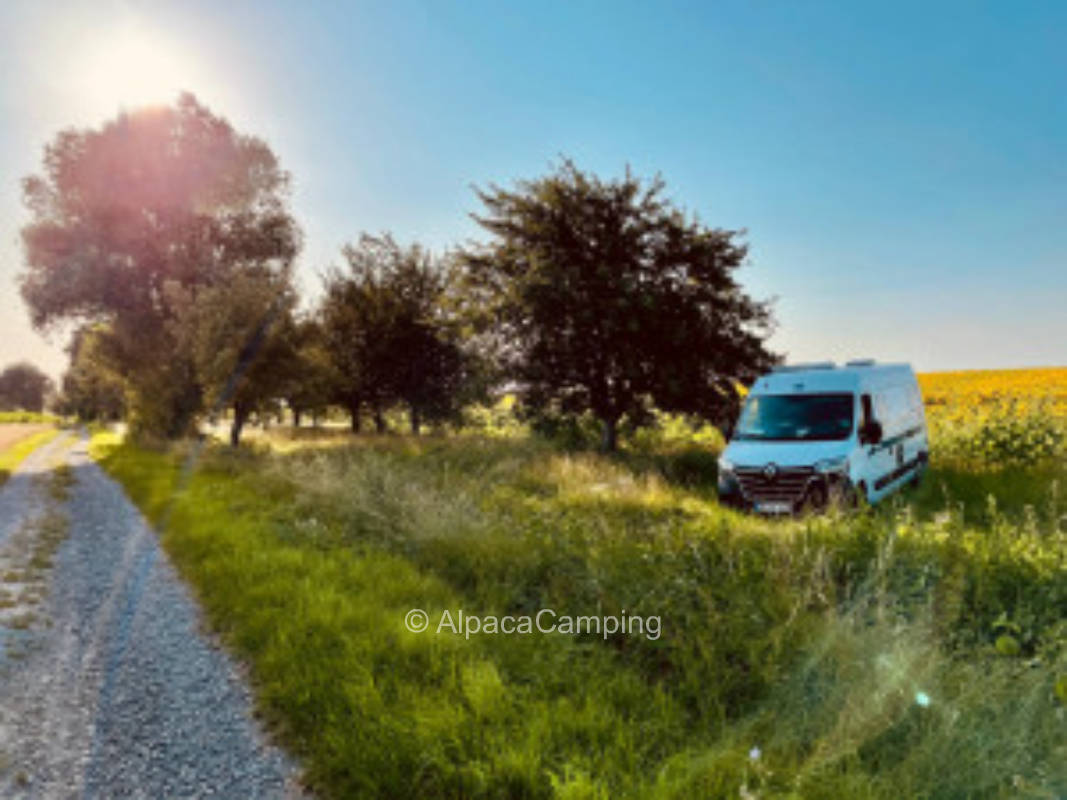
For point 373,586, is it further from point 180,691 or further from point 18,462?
point 18,462

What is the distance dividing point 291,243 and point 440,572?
27863mm

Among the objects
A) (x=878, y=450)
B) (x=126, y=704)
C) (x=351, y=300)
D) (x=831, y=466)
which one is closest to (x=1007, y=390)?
(x=878, y=450)

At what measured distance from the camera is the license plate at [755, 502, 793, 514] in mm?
9555

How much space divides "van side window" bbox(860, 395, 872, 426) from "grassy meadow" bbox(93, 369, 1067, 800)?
2275 millimetres

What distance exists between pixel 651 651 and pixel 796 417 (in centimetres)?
698

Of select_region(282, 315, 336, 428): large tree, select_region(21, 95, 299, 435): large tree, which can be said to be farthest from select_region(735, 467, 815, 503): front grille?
select_region(21, 95, 299, 435): large tree

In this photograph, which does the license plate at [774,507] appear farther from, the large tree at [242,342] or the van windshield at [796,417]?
the large tree at [242,342]

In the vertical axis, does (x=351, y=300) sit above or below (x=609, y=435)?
above

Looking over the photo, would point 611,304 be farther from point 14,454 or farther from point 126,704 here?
point 14,454

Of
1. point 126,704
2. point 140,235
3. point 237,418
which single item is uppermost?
point 140,235

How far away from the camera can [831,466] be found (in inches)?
371

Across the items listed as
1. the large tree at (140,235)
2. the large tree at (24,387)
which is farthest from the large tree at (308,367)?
the large tree at (24,387)

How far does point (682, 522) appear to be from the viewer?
28.6 feet

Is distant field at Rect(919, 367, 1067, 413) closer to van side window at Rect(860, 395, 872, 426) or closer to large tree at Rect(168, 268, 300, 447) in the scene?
van side window at Rect(860, 395, 872, 426)
